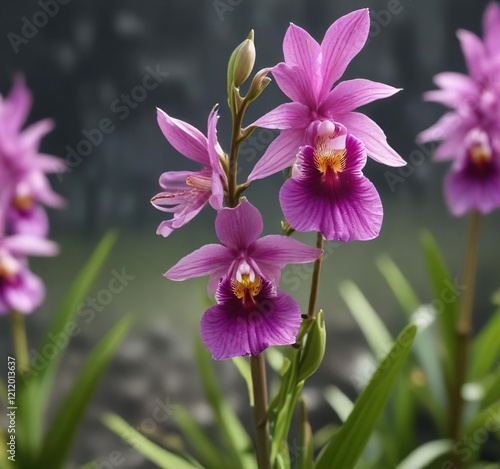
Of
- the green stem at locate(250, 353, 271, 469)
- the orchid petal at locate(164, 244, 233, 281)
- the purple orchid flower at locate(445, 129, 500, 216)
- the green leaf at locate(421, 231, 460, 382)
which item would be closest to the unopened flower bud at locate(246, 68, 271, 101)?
the orchid petal at locate(164, 244, 233, 281)

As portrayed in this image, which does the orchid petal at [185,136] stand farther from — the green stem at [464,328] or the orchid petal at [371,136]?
the green stem at [464,328]

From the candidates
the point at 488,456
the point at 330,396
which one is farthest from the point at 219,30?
the point at 488,456

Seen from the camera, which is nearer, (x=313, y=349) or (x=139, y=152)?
(x=313, y=349)

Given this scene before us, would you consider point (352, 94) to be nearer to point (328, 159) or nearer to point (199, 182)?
point (328, 159)

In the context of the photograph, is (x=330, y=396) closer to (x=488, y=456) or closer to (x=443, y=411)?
(x=443, y=411)

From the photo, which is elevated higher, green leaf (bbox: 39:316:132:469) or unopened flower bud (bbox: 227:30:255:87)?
unopened flower bud (bbox: 227:30:255:87)

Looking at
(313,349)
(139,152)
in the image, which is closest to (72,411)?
(139,152)

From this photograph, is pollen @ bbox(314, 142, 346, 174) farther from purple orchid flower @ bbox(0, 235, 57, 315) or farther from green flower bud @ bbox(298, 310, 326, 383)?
purple orchid flower @ bbox(0, 235, 57, 315)
